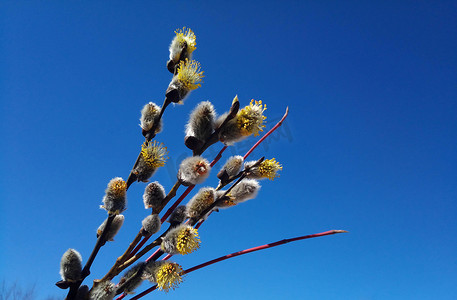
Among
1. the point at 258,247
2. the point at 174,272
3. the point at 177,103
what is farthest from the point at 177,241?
the point at 177,103

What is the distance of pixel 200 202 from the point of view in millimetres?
1116

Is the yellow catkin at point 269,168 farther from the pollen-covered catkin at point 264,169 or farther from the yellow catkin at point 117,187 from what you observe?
the yellow catkin at point 117,187

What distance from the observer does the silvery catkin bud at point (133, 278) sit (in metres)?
1.08

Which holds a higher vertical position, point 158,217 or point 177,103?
point 177,103

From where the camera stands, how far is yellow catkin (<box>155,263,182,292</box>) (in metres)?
1.02

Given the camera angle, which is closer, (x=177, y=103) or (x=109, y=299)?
(x=109, y=299)

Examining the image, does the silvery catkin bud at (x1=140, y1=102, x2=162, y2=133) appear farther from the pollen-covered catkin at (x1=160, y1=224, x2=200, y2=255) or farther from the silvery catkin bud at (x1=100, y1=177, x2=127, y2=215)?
the pollen-covered catkin at (x1=160, y1=224, x2=200, y2=255)

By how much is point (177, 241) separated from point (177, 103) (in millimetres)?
487

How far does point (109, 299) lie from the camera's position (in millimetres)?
1072

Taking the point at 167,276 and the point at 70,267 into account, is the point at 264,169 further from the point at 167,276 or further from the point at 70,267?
the point at 70,267

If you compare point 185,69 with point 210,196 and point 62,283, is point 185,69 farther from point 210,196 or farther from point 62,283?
point 62,283

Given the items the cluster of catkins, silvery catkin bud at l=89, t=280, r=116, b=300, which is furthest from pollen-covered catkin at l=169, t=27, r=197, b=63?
silvery catkin bud at l=89, t=280, r=116, b=300

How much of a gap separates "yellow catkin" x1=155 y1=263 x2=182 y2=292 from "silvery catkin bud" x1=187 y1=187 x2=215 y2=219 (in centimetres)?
17

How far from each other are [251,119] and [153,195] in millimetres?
415
